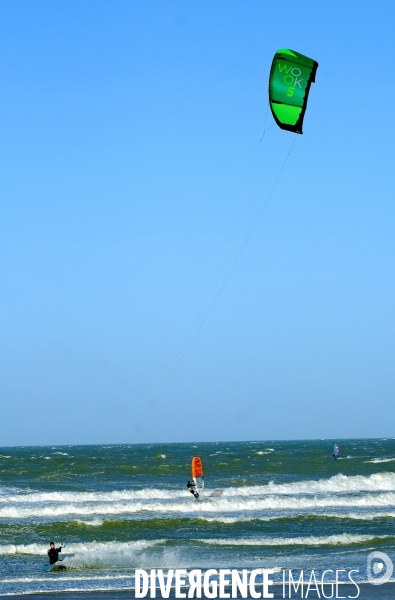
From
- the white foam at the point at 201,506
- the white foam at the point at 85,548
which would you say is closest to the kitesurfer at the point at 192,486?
the white foam at the point at 201,506

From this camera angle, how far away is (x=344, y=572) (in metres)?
14.3

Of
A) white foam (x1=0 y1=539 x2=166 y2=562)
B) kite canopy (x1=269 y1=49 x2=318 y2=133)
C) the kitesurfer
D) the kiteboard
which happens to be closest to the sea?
white foam (x1=0 y1=539 x2=166 y2=562)

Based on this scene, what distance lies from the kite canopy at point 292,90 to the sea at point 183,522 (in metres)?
7.61

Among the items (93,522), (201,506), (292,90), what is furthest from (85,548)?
(292,90)

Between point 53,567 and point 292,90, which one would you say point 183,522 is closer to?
point 53,567

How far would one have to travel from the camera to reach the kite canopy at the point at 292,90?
569 inches

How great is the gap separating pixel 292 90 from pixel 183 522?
12.0 m

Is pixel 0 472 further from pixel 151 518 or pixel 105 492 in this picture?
pixel 151 518

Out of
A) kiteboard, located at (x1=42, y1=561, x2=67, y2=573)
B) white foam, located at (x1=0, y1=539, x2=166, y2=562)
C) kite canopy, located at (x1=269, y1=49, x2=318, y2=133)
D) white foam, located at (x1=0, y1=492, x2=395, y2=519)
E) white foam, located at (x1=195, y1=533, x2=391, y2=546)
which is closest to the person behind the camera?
kite canopy, located at (x1=269, y1=49, x2=318, y2=133)

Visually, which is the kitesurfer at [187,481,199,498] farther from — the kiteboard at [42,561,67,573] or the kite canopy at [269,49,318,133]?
the kite canopy at [269,49,318,133]

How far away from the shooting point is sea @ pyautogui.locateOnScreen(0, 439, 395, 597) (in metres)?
15.7

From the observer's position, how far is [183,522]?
859 inches

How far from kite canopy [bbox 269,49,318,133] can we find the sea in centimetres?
761

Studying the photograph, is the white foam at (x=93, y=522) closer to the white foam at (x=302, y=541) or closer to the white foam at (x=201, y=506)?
the white foam at (x=201, y=506)
